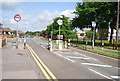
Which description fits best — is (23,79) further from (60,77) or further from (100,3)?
(100,3)

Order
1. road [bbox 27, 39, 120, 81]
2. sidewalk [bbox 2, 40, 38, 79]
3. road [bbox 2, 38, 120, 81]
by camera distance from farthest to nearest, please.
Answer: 1. road [bbox 27, 39, 120, 81]
2. road [bbox 2, 38, 120, 81]
3. sidewalk [bbox 2, 40, 38, 79]

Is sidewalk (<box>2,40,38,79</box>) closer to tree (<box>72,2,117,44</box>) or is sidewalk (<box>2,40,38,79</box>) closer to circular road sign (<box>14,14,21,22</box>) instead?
circular road sign (<box>14,14,21,22</box>)

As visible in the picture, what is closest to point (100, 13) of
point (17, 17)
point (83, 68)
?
point (17, 17)

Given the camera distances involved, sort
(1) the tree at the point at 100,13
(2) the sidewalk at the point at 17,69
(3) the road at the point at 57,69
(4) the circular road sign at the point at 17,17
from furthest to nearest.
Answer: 1. (1) the tree at the point at 100,13
2. (4) the circular road sign at the point at 17,17
3. (3) the road at the point at 57,69
4. (2) the sidewalk at the point at 17,69

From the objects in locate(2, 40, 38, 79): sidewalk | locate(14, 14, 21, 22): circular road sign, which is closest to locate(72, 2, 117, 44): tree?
locate(14, 14, 21, 22): circular road sign

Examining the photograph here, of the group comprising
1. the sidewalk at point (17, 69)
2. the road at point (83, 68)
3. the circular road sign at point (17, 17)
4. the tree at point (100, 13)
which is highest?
the tree at point (100, 13)

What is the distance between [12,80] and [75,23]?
123ft

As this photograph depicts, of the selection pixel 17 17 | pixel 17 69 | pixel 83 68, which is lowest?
pixel 83 68

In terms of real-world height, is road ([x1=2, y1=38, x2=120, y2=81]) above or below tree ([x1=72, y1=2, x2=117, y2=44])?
below

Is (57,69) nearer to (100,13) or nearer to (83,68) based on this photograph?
(83,68)

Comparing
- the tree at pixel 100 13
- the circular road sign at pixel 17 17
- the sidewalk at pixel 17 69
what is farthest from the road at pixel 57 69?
the tree at pixel 100 13

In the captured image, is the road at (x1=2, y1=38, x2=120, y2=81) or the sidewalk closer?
the sidewalk

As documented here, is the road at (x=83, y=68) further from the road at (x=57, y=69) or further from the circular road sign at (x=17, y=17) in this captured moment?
the circular road sign at (x=17, y=17)

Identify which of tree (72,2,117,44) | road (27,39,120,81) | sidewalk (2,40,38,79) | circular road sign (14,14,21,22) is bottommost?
road (27,39,120,81)
